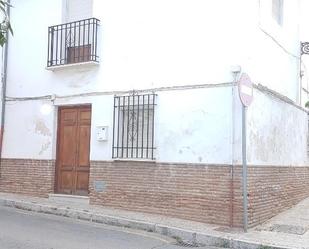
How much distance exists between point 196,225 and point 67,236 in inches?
93.7

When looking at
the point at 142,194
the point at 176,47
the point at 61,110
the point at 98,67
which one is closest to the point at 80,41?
the point at 98,67

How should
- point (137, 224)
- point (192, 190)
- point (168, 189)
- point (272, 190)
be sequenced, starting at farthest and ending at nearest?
point (272, 190), point (168, 189), point (192, 190), point (137, 224)

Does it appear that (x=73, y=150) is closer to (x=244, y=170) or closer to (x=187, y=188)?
(x=187, y=188)

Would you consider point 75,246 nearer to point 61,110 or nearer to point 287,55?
point 61,110

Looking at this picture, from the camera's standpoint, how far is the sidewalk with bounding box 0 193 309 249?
8.47m

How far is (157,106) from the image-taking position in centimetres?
1052

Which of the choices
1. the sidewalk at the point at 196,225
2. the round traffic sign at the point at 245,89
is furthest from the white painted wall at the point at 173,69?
the sidewalk at the point at 196,225

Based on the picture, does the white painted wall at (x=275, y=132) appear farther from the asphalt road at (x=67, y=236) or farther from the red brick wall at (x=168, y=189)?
the asphalt road at (x=67, y=236)

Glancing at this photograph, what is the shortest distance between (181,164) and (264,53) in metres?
2.93

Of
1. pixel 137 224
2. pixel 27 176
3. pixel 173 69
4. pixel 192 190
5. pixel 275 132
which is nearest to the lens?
pixel 137 224

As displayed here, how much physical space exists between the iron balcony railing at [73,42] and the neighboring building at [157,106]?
0.03m

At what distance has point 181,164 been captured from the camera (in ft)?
33.0

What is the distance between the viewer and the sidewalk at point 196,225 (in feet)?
27.8

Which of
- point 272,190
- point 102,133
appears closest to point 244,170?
point 272,190
